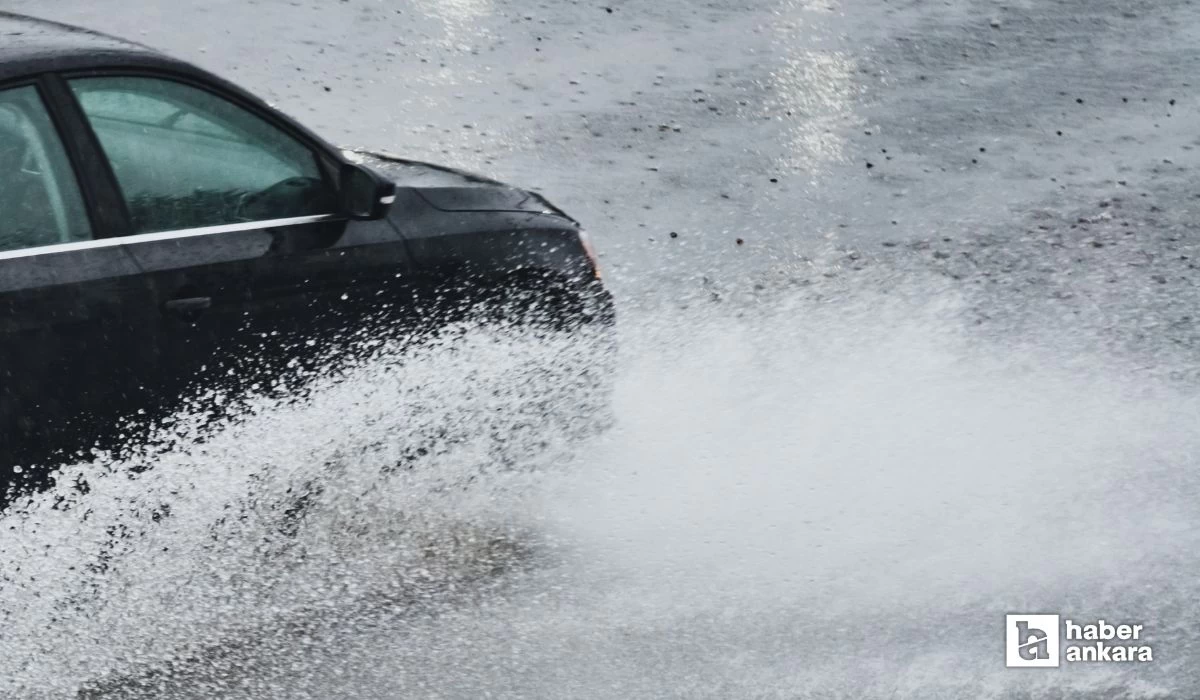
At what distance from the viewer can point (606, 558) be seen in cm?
504

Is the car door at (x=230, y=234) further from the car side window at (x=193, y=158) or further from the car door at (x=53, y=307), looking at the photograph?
the car door at (x=53, y=307)

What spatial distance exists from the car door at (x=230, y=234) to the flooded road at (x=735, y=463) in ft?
0.86

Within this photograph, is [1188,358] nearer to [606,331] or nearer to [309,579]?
[606,331]

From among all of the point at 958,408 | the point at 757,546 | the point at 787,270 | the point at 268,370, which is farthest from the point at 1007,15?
the point at 268,370

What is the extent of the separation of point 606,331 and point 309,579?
4.87ft

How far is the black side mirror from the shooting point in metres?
4.86

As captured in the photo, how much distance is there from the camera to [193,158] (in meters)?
4.57

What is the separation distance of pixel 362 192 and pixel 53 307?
3.72ft

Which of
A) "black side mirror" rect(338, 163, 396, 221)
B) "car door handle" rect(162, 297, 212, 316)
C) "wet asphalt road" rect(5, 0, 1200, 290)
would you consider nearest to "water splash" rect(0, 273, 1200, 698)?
"car door handle" rect(162, 297, 212, 316)

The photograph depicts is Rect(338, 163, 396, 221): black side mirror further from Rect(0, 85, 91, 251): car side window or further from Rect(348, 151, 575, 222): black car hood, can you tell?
Rect(0, 85, 91, 251): car side window

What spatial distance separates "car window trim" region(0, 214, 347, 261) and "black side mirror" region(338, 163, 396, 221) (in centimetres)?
5

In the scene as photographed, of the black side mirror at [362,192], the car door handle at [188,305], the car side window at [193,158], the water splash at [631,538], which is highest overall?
the car side window at [193,158]

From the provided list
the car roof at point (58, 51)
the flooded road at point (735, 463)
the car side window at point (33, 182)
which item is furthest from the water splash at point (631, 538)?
the car roof at point (58, 51)

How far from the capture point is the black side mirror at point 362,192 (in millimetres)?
4863
